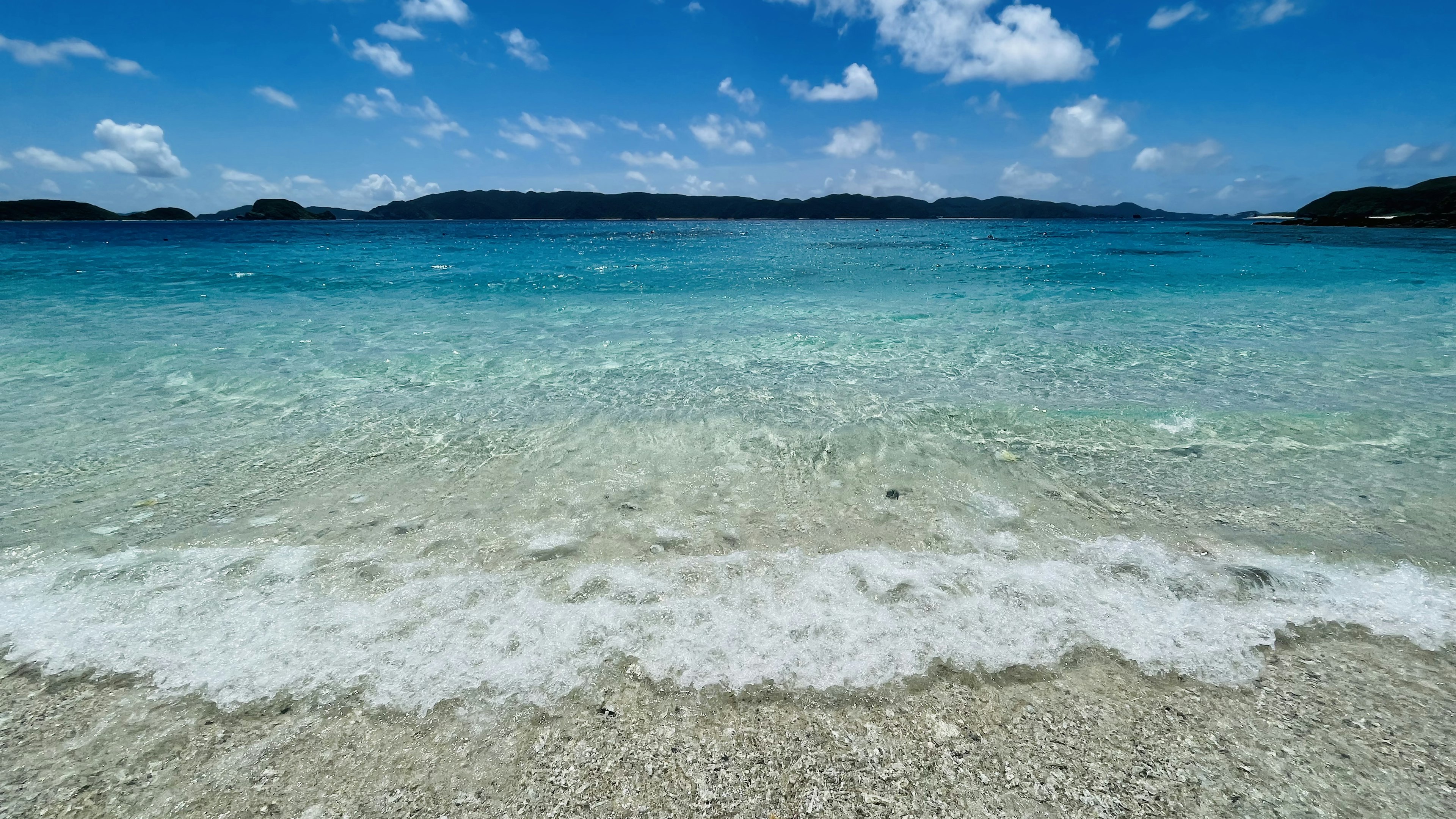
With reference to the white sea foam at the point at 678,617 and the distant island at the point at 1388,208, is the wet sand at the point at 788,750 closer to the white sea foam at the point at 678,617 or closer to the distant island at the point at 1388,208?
the white sea foam at the point at 678,617

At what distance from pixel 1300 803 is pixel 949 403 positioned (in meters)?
6.22

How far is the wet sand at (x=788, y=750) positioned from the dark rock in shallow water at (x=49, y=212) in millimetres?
238257

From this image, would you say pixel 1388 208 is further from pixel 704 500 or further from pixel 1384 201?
pixel 704 500

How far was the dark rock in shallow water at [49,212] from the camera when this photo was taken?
513 feet

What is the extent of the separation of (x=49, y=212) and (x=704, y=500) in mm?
256566

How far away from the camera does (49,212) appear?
163625mm

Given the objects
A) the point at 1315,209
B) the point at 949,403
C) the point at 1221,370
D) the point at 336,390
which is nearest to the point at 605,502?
the point at 949,403

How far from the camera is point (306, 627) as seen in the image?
3.74m

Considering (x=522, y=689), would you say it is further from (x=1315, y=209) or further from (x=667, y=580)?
(x=1315, y=209)

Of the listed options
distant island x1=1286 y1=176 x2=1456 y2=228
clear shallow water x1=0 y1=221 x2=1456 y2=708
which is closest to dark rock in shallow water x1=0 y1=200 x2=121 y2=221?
clear shallow water x1=0 y1=221 x2=1456 y2=708

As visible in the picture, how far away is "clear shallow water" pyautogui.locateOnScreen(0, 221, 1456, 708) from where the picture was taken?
3.62 m

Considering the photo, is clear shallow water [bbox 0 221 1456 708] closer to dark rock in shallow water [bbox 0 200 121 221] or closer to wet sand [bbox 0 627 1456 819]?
wet sand [bbox 0 627 1456 819]

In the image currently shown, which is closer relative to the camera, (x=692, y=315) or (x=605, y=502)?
(x=605, y=502)

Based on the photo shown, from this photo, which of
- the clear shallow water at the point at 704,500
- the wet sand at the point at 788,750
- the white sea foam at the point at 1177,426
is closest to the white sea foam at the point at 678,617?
the clear shallow water at the point at 704,500
